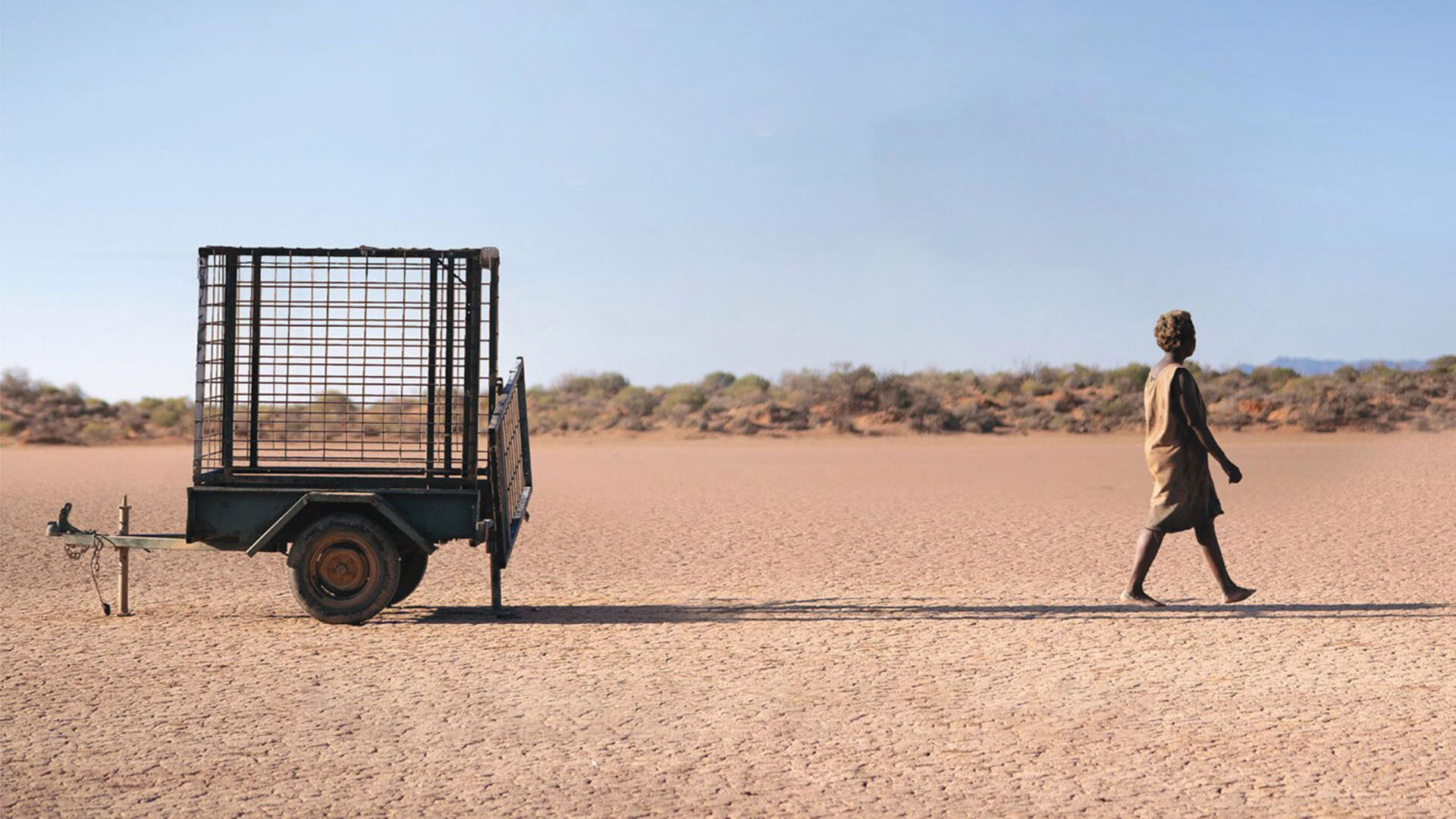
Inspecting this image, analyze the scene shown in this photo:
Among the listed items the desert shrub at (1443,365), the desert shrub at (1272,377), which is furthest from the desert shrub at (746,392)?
the desert shrub at (1443,365)

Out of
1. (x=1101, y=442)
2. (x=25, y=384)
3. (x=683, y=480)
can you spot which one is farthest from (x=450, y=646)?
(x=25, y=384)

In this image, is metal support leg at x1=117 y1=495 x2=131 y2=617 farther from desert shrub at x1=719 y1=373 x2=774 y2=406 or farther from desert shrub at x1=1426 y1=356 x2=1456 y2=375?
desert shrub at x1=1426 y1=356 x2=1456 y2=375

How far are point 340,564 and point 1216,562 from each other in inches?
224

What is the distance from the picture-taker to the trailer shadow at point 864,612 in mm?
9031

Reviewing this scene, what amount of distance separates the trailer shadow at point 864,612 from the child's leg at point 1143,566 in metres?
0.08

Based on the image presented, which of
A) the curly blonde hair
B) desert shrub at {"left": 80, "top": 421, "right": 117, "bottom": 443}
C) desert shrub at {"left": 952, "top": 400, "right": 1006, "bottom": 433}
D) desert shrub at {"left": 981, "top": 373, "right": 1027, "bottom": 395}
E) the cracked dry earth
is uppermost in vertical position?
desert shrub at {"left": 981, "top": 373, "right": 1027, "bottom": 395}

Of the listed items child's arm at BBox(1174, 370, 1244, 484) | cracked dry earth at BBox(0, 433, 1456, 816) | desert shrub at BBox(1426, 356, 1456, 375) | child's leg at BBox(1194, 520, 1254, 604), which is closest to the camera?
cracked dry earth at BBox(0, 433, 1456, 816)

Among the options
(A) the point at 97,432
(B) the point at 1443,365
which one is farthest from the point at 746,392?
(B) the point at 1443,365

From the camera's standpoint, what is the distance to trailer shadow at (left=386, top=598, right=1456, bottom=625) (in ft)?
29.6

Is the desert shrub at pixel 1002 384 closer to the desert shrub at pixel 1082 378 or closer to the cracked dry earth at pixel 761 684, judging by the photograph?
the desert shrub at pixel 1082 378

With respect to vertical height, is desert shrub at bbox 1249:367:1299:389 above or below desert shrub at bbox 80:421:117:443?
above

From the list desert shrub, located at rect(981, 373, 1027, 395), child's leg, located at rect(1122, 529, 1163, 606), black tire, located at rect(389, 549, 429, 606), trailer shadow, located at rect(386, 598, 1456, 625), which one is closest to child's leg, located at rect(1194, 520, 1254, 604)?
trailer shadow, located at rect(386, 598, 1456, 625)

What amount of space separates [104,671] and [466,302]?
3044 mm

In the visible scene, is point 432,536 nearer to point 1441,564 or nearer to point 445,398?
point 445,398
